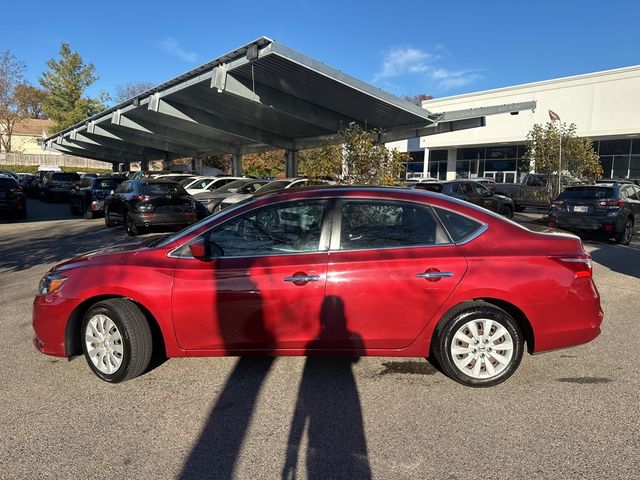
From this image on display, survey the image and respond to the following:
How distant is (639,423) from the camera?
3311mm

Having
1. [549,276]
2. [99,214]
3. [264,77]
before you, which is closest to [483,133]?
[264,77]

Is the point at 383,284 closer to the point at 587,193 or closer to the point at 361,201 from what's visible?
the point at 361,201

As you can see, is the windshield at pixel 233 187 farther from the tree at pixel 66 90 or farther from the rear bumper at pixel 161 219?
the tree at pixel 66 90

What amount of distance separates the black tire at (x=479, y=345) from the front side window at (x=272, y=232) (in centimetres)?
124

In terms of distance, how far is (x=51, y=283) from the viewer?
13.1ft

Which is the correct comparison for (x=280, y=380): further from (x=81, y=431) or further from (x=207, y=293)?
(x=81, y=431)

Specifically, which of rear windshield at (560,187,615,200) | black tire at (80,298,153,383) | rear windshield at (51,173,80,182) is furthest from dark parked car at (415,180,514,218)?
rear windshield at (51,173,80,182)

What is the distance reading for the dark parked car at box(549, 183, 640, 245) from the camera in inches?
452

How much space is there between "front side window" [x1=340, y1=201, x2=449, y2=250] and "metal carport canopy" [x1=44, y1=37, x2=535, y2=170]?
1002 cm

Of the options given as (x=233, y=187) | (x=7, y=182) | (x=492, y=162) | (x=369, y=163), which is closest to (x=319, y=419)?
(x=369, y=163)

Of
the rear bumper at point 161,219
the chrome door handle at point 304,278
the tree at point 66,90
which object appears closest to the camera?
the chrome door handle at point 304,278

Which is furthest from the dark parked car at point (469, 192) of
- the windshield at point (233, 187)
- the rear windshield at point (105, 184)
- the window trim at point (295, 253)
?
the window trim at point (295, 253)

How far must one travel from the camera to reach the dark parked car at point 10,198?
629 inches

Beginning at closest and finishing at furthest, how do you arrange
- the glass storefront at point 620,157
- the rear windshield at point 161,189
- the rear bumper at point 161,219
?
1. the rear bumper at point 161,219
2. the rear windshield at point 161,189
3. the glass storefront at point 620,157
